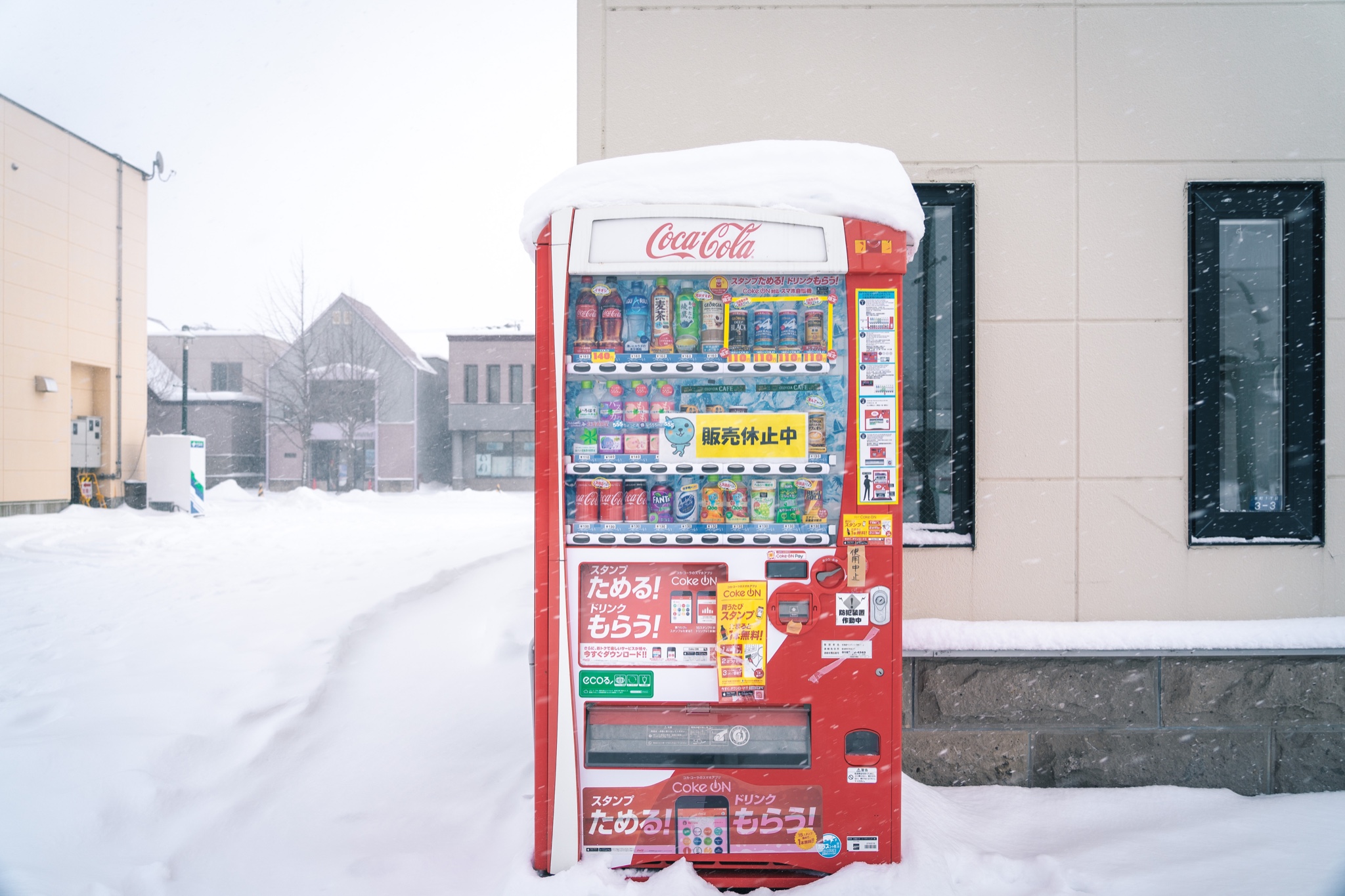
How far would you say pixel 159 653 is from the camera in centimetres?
467

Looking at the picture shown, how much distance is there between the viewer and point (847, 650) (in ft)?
7.93

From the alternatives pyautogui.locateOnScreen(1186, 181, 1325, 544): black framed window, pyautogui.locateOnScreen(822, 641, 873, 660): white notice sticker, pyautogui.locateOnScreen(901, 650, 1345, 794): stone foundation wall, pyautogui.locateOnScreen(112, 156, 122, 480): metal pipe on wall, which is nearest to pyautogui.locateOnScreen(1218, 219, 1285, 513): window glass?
pyautogui.locateOnScreen(1186, 181, 1325, 544): black framed window

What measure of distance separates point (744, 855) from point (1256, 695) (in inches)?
110

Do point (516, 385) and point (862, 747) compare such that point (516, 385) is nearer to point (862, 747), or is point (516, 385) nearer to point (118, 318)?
point (118, 318)

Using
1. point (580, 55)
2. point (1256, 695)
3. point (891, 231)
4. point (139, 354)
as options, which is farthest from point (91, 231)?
point (1256, 695)

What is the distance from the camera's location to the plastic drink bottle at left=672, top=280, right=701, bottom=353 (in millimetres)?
2529

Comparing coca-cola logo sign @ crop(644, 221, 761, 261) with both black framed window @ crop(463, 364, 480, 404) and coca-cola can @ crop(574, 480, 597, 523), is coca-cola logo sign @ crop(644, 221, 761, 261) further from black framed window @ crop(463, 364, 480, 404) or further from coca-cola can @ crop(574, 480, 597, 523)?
black framed window @ crop(463, 364, 480, 404)

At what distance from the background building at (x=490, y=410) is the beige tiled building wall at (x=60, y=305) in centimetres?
1325

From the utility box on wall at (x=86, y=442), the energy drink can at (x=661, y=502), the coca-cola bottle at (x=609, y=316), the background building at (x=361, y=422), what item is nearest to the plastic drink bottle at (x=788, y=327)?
the coca-cola bottle at (x=609, y=316)

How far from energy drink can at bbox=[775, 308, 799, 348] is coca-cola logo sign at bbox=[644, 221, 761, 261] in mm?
279

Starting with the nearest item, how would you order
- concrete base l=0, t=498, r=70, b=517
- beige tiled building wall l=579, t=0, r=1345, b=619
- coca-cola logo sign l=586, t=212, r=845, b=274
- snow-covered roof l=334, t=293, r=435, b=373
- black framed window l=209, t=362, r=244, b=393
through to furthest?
coca-cola logo sign l=586, t=212, r=845, b=274 < beige tiled building wall l=579, t=0, r=1345, b=619 < concrete base l=0, t=498, r=70, b=517 < snow-covered roof l=334, t=293, r=435, b=373 < black framed window l=209, t=362, r=244, b=393

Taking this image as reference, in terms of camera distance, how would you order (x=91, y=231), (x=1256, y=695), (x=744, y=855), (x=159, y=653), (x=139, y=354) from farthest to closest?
1. (x=139, y=354)
2. (x=91, y=231)
3. (x=159, y=653)
4. (x=1256, y=695)
5. (x=744, y=855)

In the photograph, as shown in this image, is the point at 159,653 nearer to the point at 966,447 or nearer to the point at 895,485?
the point at 895,485

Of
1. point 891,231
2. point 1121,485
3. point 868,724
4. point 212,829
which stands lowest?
point 212,829
